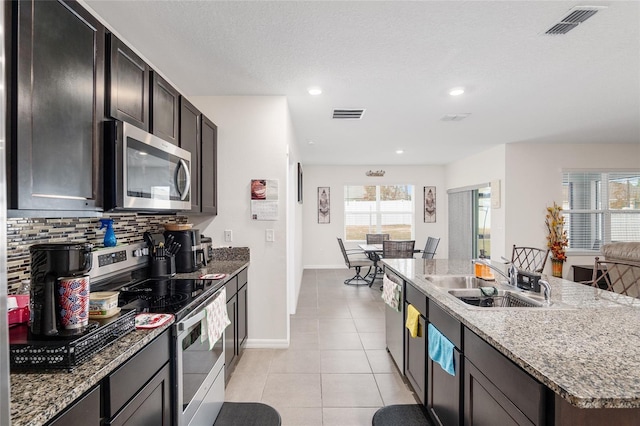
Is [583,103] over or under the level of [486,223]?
over

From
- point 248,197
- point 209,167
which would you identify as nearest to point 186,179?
point 209,167

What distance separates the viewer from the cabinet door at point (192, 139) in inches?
99.9

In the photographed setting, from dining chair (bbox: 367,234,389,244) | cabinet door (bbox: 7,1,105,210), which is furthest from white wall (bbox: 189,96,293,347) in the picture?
dining chair (bbox: 367,234,389,244)

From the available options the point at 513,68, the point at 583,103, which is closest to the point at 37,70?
the point at 513,68

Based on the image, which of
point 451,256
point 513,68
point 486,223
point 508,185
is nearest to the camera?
point 513,68

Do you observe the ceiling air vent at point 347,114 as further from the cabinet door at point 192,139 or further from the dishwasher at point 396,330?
the dishwasher at point 396,330

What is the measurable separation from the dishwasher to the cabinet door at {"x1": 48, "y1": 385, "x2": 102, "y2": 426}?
2012mm

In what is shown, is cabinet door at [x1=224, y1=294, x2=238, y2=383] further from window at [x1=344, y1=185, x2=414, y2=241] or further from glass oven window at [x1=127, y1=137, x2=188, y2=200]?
window at [x1=344, y1=185, x2=414, y2=241]

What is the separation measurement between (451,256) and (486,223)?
1.51m

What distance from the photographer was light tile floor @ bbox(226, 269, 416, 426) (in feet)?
7.59

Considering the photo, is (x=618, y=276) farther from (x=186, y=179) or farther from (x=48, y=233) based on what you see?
(x=48, y=233)

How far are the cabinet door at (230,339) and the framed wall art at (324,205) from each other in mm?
5399

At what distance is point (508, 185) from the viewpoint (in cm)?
564

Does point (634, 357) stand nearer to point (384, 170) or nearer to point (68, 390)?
point (68, 390)
